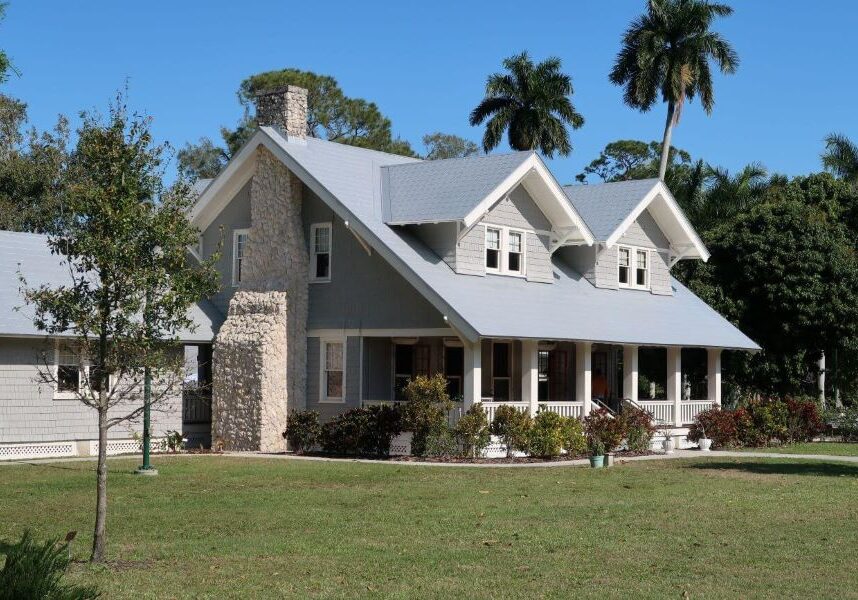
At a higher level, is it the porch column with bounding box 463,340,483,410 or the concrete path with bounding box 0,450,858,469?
the porch column with bounding box 463,340,483,410

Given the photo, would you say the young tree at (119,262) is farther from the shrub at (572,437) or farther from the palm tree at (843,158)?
the palm tree at (843,158)

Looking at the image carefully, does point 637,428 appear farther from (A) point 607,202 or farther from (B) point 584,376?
(A) point 607,202

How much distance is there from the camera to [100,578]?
13.6 m

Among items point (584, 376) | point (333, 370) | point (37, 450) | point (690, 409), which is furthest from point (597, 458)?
point (37, 450)

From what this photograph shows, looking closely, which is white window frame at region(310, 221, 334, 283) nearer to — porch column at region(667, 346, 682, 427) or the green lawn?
porch column at region(667, 346, 682, 427)

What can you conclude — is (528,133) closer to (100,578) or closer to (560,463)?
(560,463)

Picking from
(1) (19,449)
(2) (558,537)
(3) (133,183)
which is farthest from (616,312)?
(3) (133,183)

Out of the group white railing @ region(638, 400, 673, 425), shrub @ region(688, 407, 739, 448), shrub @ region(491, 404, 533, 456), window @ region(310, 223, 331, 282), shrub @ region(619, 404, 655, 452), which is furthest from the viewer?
white railing @ region(638, 400, 673, 425)

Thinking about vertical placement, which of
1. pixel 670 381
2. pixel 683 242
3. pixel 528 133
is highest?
pixel 528 133

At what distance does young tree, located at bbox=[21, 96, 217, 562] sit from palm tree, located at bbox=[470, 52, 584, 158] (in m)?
47.6

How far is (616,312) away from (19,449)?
16198 millimetres

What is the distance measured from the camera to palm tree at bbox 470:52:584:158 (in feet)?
203

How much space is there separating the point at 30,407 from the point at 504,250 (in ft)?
41.4

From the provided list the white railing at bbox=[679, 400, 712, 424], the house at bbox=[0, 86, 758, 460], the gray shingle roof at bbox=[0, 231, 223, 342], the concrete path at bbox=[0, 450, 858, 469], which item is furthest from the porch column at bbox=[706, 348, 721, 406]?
the gray shingle roof at bbox=[0, 231, 223, 342]
